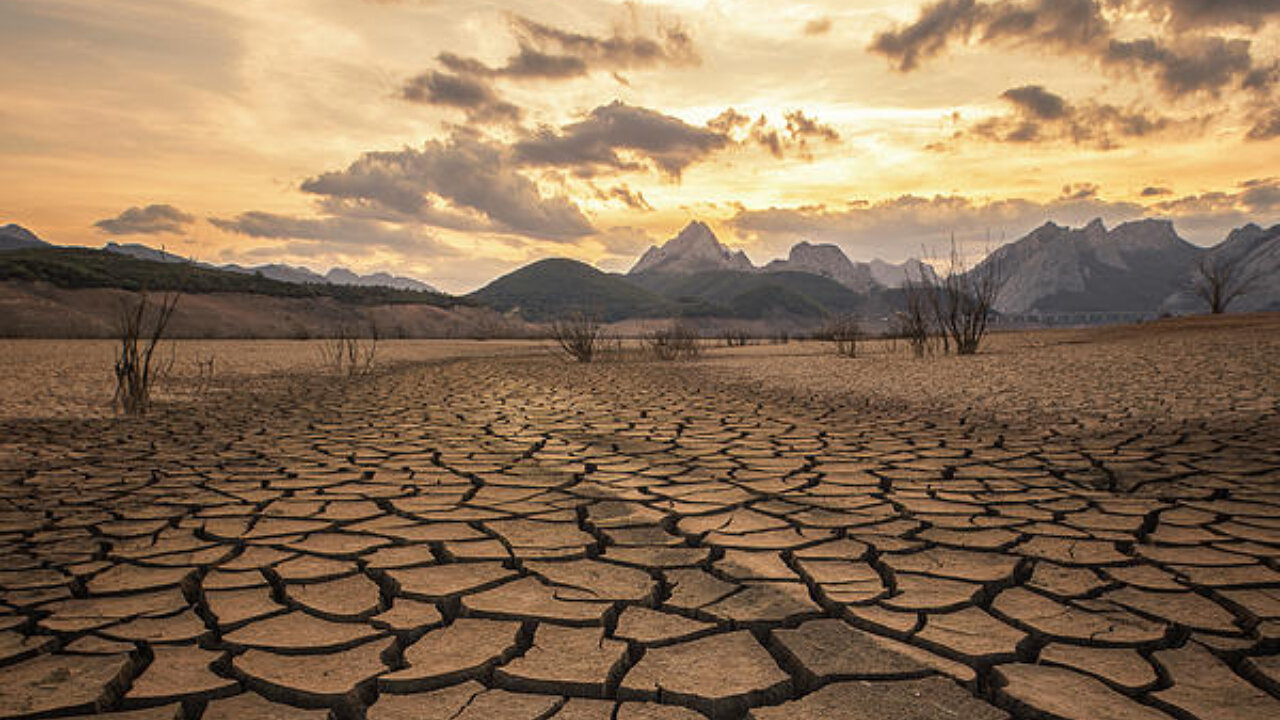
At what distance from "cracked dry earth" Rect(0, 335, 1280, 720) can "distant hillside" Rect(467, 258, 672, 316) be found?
5838cm

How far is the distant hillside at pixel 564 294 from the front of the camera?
219 ft

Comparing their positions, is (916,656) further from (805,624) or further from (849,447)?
(849,447)

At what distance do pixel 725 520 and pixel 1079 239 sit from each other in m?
189

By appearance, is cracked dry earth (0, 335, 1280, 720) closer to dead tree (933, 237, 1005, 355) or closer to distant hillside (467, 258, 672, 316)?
dead tree (933, 237, 1005, 355)

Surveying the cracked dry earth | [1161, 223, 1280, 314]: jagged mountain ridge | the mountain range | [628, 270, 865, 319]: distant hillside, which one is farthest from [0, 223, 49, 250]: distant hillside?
[1161, 223, 1280, 314]: jagged mountain ridge

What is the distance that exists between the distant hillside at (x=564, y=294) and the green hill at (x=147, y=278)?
82.5 feet

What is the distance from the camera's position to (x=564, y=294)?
73.1m

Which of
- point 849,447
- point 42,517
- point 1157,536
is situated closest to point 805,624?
point 1157,536

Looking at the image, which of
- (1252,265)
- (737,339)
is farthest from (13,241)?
(1252,265)

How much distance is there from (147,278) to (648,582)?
28.2 meters

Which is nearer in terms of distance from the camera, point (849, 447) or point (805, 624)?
point (805, 624)

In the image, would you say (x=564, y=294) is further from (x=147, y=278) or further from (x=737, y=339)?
(x=147, y=278)

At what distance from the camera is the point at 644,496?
303cm

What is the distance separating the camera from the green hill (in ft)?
76.6
